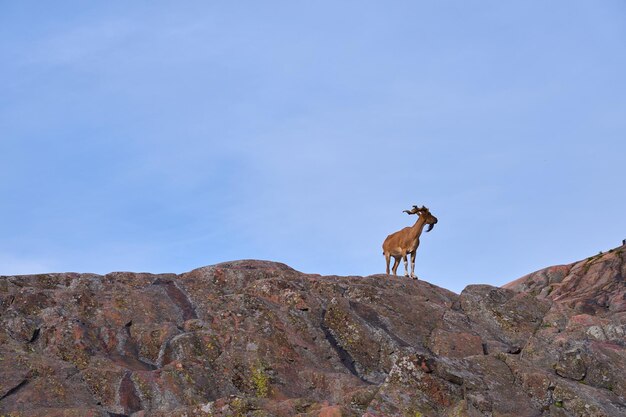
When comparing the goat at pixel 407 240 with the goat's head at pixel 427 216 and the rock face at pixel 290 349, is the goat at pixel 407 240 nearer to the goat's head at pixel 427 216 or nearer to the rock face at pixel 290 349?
the goat's head at pixel 427 216

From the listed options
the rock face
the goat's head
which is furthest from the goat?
the rock face

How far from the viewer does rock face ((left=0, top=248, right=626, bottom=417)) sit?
2200 centimetres

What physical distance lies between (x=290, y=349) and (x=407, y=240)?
1861 cm

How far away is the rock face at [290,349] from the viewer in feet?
72.2

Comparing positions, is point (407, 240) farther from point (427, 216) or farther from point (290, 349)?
point (290, 349)

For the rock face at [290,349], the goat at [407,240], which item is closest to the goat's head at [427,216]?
the goat at [407,240]

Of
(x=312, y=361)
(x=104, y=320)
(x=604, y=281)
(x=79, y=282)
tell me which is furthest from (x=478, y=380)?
(x=604, y=281)

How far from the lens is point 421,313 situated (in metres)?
30.0

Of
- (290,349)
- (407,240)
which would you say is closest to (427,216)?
(407,240)

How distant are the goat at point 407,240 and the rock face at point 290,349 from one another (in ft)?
28.6

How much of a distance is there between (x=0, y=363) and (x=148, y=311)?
5.63m

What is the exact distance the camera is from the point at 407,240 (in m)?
43.3

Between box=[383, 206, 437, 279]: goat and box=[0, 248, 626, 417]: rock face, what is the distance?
873 cm

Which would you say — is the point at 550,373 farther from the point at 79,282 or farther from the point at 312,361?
the point at 79,282
